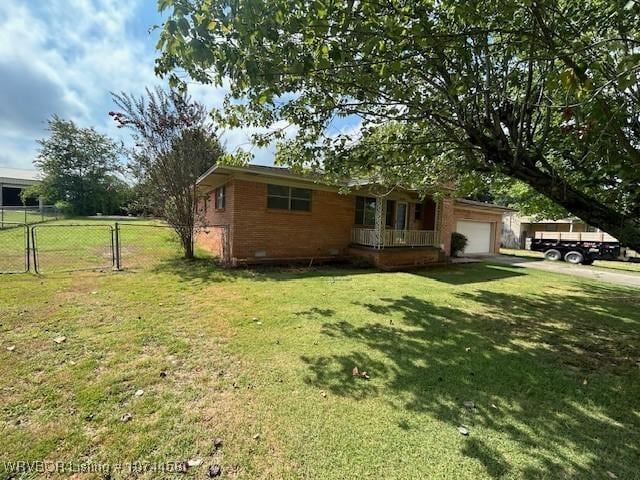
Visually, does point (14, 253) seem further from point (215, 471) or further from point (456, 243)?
point (456, 243)

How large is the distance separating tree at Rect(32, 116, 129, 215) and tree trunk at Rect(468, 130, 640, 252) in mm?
37326

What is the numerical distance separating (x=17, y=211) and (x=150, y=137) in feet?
94.8

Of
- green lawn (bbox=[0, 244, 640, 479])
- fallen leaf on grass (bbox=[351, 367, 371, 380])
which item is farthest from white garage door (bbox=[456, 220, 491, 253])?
fallen leaf on grass (bbox=[351, 367, 371, 380])

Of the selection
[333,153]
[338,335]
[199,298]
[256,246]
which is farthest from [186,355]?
[256,246]

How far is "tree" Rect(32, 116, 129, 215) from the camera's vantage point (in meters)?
33.6

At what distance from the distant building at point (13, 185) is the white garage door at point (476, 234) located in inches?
1732

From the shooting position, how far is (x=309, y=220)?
11859mm

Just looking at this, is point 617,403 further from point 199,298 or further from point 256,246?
point 256,246

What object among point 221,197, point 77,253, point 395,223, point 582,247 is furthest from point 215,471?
point 582,247

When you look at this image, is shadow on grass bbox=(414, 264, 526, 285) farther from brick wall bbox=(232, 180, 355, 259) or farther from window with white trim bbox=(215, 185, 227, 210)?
window with white trim bbox=(215, 185, 227, 210)

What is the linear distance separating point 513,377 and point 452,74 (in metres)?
4.47

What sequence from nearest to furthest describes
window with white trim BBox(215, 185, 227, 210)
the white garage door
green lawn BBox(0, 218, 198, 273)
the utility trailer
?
1. green lawn BBox(0, 218, 198, 273)
2. window with white trim BBox(215, 185, 227, 210)
3. the utility trailer
4. the white garage door

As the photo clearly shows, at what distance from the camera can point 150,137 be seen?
1029 cm

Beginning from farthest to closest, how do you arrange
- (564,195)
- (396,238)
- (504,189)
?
(396,238) → (504,189) → (564,195)
